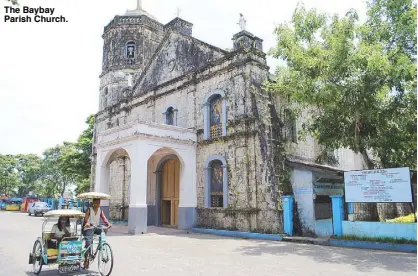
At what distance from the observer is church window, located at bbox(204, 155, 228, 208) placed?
15.1 m

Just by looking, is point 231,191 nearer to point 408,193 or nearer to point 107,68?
point 408,193

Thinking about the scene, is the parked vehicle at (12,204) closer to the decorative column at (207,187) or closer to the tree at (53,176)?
the tree at (53,176)

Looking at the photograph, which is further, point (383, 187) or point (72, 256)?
→ point (383, 187)

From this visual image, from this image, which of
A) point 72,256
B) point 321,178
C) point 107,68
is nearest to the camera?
point 72,256

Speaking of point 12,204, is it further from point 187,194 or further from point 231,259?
point 231,259

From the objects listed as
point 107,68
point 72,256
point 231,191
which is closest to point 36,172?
point 107,68

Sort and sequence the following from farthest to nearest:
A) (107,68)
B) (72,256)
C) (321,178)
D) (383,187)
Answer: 1. (107,68)
2. (321,178)
3. (383,187)
4. (72,256)

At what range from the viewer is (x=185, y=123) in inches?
685

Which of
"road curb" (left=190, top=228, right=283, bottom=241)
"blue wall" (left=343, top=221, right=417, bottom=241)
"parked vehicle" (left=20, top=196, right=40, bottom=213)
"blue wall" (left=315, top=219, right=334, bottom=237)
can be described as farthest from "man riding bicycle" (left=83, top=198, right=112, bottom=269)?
"parked vehicle" (left=20, top=196, right=40, bottom=213)

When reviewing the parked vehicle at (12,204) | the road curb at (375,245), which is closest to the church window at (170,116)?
the road curb at (375,245)

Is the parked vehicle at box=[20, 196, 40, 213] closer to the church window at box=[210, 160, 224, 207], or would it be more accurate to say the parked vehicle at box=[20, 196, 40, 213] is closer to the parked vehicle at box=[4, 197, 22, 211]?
the parked vehicle at box=[4, 197, 22, 211]

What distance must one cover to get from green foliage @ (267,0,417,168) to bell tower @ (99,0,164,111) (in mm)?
14088

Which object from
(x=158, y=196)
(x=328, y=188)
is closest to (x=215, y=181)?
(x=158, y=196)

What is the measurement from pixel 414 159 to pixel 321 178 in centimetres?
354
